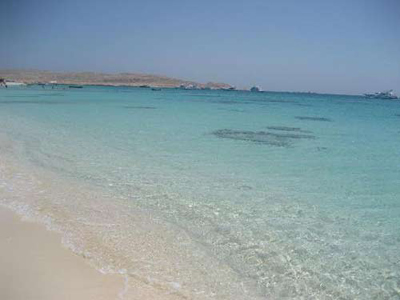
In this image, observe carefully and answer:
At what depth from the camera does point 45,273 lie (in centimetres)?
A: 417

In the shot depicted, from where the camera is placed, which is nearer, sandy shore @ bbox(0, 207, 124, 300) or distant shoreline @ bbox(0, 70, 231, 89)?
sandy shore @ bbox(0, 207, 124, 300)

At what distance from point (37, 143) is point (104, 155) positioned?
11.1 ft

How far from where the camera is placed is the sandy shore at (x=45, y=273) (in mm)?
3797

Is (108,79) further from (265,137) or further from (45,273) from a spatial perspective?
(45,273)

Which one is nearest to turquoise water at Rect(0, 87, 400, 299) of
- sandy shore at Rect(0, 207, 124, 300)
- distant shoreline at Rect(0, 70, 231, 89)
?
sandy shore at Rect(0, 207, 124, 300)

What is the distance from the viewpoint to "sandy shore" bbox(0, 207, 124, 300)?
12.5 feet

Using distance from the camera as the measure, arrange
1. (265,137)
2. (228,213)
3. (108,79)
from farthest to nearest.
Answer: (108,79) < (265,137) < (228,213)

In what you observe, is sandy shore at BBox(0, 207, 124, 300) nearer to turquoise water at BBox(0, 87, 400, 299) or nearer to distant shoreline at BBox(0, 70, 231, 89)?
turquoise water at BBox(0, 87, 400, 299)

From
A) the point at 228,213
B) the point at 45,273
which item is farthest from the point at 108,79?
the point at 45,273

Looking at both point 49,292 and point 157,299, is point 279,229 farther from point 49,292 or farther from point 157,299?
point 49,292

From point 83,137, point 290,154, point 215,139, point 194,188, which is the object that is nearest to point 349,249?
point 194,188

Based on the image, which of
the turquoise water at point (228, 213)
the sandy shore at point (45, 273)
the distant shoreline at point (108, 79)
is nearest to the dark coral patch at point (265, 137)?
the turquoise water at point (228, 213)

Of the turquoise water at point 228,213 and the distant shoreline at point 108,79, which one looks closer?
the turquoise water at point 228,213

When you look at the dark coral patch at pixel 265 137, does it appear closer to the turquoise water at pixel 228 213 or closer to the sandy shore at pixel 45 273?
the turquoise water at pixel 228 213
